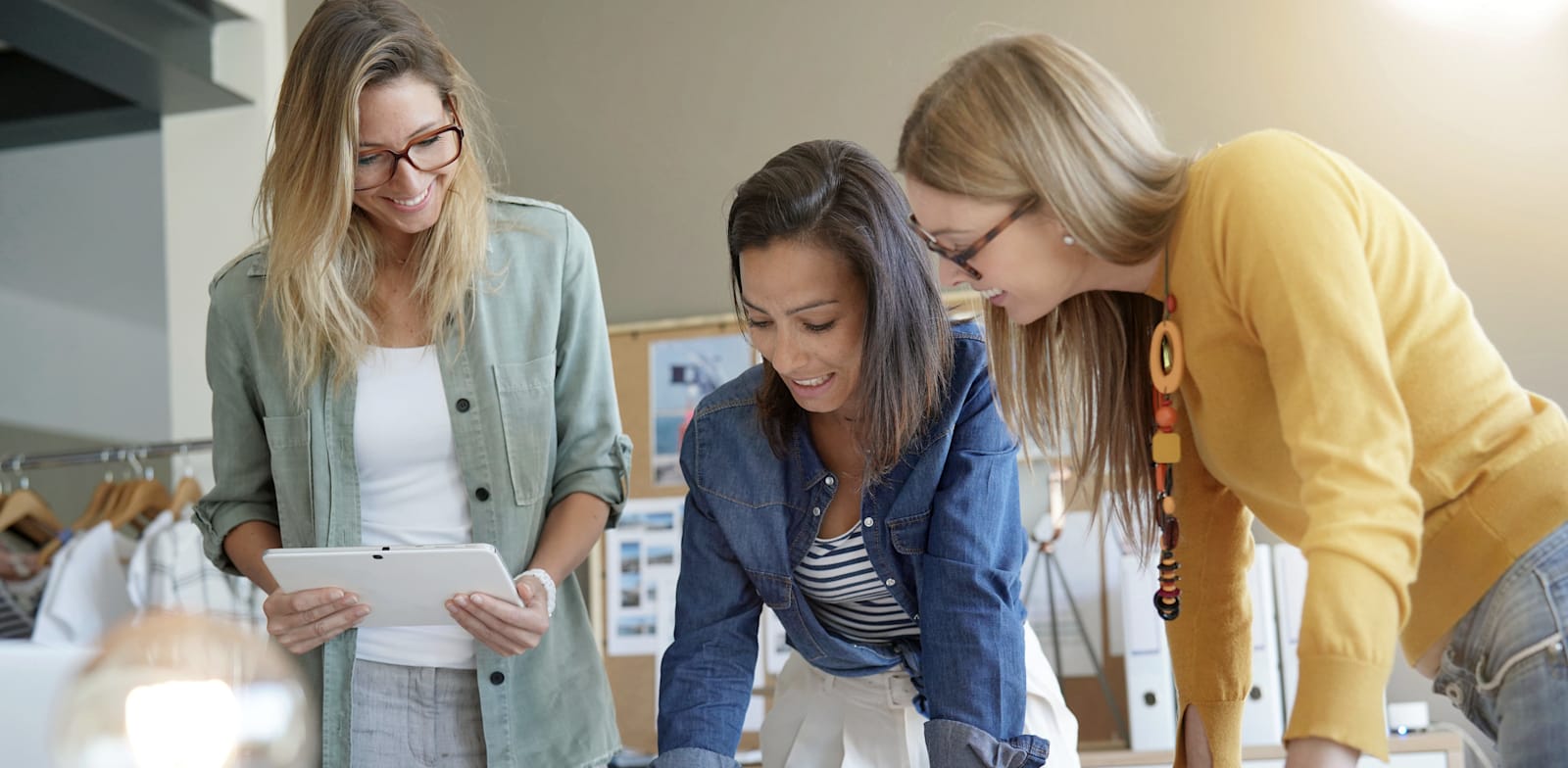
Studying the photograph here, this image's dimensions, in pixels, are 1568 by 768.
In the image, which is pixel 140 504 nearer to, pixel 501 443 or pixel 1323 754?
pixel 501 443

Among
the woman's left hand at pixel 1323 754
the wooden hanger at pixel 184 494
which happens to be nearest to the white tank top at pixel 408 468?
the woman's left hand at pixel 1323 754

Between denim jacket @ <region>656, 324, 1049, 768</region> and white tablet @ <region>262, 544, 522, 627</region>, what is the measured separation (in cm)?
22

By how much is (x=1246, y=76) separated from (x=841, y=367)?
5.91ft

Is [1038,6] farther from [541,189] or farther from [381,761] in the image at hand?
[381,761]

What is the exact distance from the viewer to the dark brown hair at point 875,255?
1409mm

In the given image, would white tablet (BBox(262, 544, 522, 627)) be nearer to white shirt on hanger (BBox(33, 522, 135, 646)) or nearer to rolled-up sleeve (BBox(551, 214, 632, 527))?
rolled-up sleeve (BBox(551, 214, 632, 527))

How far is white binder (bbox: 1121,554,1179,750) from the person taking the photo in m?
2.58

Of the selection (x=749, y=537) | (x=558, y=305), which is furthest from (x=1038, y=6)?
(x=749, y=537)

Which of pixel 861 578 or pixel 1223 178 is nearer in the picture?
pixel 1223 178

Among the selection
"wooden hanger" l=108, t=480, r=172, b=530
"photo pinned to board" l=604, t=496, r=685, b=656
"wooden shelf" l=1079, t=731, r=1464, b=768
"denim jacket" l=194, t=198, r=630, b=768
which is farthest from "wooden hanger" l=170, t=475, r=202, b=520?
"wooden shelf" l=1079, t=731, r=1464, b=768

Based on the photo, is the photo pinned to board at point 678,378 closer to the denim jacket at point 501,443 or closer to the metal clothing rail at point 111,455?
the metal clothing rail at point 111,455

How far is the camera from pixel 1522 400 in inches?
39.6

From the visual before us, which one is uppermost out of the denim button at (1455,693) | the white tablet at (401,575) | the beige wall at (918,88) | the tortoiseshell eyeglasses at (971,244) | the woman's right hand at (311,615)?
the beige wall at (918,88)

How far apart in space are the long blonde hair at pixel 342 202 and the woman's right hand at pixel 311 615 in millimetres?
255
